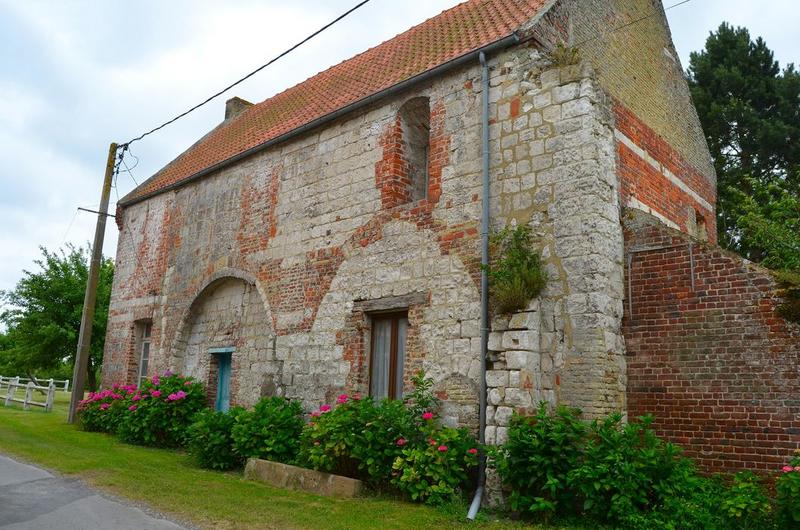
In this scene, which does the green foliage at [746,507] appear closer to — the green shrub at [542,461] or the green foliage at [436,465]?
the green shrub at [542,461]

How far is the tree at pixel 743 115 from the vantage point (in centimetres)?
1761

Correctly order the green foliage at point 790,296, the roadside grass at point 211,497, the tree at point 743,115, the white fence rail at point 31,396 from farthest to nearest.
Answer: the white fence rail at point 31,396, the tree at point 743,115, the green foliage at point 790,296, the roadside grass at point 211,497

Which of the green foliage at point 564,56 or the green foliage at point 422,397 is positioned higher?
the green foliage at point 564,56

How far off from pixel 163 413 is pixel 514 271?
788 centimetres

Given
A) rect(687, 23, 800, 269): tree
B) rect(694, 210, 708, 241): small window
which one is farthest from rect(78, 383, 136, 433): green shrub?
rect(687, 23, 800, 269): tree

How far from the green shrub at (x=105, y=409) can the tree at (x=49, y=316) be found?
9.92m

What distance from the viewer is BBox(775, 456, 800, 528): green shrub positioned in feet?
18.3

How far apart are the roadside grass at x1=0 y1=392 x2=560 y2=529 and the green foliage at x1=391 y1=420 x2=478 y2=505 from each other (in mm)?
199

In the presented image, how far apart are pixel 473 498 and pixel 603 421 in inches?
68.8

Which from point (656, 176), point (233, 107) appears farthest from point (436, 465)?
point (233, 107)

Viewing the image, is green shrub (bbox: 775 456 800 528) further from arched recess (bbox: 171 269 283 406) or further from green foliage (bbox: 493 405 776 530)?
arched recess (bbox: 171 269 283 406)

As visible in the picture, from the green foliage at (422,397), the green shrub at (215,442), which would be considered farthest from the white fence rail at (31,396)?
the green foliage at (422,397)

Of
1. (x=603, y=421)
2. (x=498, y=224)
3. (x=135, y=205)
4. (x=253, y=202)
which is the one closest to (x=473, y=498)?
(x=603, y=421)

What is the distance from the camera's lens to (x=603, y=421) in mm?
7086
